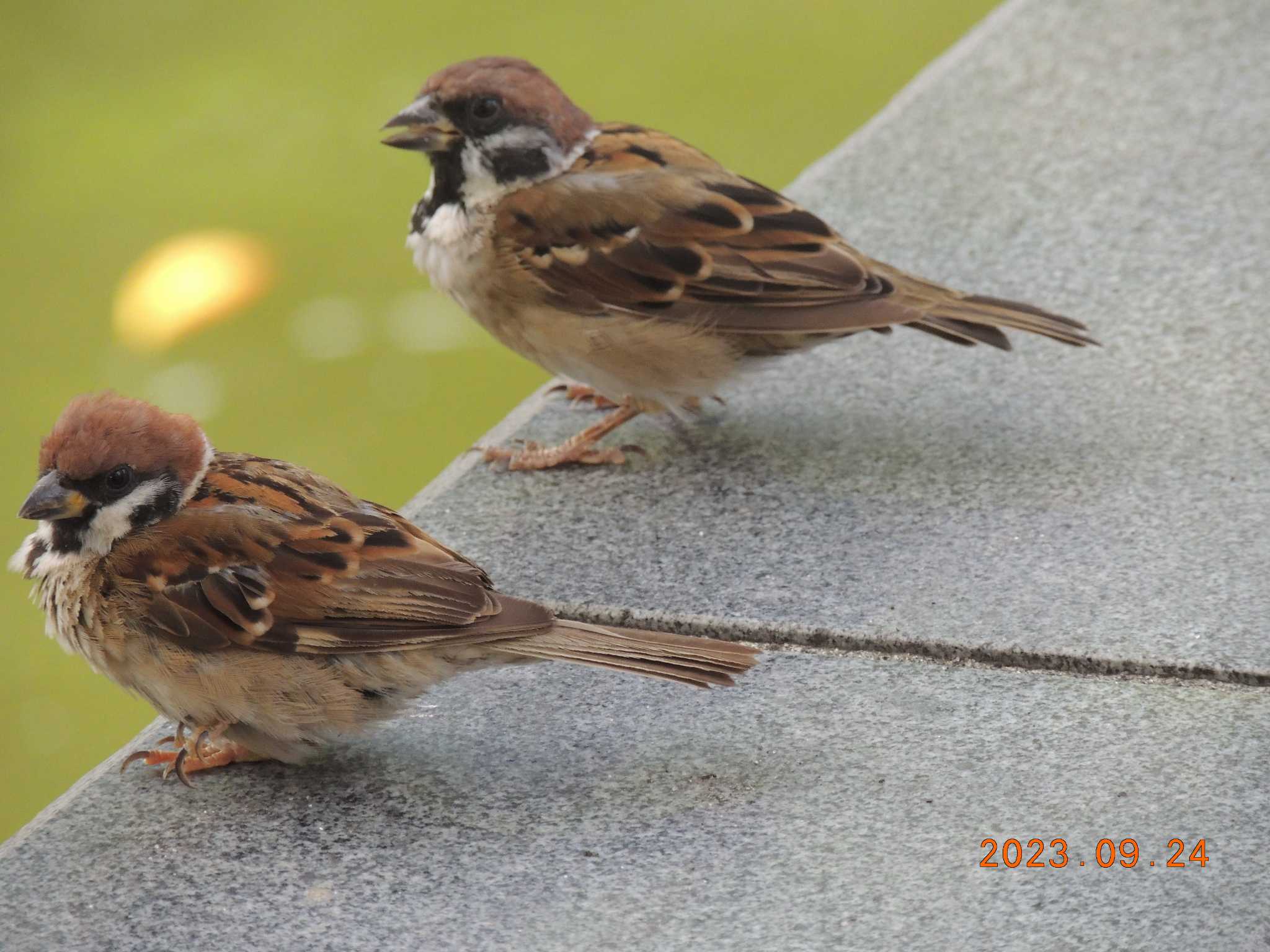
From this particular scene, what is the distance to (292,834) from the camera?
302cm

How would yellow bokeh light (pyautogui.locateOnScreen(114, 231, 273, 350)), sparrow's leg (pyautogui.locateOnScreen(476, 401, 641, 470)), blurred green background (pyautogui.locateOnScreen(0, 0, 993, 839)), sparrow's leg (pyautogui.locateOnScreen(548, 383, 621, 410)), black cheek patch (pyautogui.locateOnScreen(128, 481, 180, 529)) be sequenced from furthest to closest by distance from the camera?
yellow bokeh light (pyautogui.locateOnScreen(114, 231, 273, 350)) → blurred green background (pyautogui.locateOnScreen(0, 0, 993, 839)) → sparrow's leg (pyautogui.locateOnScreen(548, 383, 621, 410)) → sparrow's leg (pyautogui.locateOnScreen(476, 401, 641, 470)) → black cheek patch (pyautogui.locateOnScreen(128, 481, 180, 529))

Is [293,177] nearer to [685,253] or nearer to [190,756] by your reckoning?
[685,253]

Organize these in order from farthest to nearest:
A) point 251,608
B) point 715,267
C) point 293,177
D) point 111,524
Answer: point 293,177, point 715,267, point 111,524, point 251,608

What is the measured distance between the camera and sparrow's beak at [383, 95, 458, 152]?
4.33 m

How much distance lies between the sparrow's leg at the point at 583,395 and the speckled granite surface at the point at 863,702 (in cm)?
8

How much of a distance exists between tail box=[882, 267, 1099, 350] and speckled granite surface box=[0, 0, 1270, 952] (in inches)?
8.0

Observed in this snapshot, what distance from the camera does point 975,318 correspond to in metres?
Result: 4.18

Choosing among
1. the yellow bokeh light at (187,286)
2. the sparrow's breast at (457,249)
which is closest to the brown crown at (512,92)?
the sparrow's breast at (457,249)

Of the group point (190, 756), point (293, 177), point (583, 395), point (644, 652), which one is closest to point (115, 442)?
point (190, 756)

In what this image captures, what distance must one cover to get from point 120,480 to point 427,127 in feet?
5.00

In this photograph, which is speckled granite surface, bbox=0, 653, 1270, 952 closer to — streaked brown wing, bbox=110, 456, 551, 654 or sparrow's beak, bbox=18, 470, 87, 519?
streaked brown wing, bbox=110, 456, 551, 654

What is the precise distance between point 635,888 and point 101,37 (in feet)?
25.4

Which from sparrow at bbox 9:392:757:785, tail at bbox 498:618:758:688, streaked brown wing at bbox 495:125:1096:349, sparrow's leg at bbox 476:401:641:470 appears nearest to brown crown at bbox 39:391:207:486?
sparrow at bbox 9:392:757:785

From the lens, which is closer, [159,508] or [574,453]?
[159,508]
